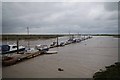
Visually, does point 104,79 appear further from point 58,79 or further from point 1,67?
point 1,67

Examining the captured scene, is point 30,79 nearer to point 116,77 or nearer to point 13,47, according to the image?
point 116,77

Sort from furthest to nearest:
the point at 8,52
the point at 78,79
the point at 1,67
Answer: the point at 8,52, the point at 1,67, the point at 78,79

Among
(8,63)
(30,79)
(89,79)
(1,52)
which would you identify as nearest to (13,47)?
(1,52)

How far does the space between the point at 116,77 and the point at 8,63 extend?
13.1 meters

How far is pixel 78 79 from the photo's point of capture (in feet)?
42.8

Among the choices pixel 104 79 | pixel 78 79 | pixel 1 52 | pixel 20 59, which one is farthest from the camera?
pixel 1 52

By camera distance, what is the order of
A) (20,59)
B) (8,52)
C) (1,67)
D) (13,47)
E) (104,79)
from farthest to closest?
(13,47)
(8,52)
(20,59)
(1,67)
(104,79)

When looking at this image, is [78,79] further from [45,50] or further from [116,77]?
[45,50]

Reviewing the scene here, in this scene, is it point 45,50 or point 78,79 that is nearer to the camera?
point 78,79

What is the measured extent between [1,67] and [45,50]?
14.1 metres

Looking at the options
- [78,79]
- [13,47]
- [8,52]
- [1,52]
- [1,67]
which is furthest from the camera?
[13,47]

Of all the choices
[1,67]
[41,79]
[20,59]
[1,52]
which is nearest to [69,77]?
[41,79]

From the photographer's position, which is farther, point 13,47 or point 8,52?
point 13,47

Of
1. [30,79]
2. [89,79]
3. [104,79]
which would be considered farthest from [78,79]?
[30,79]
